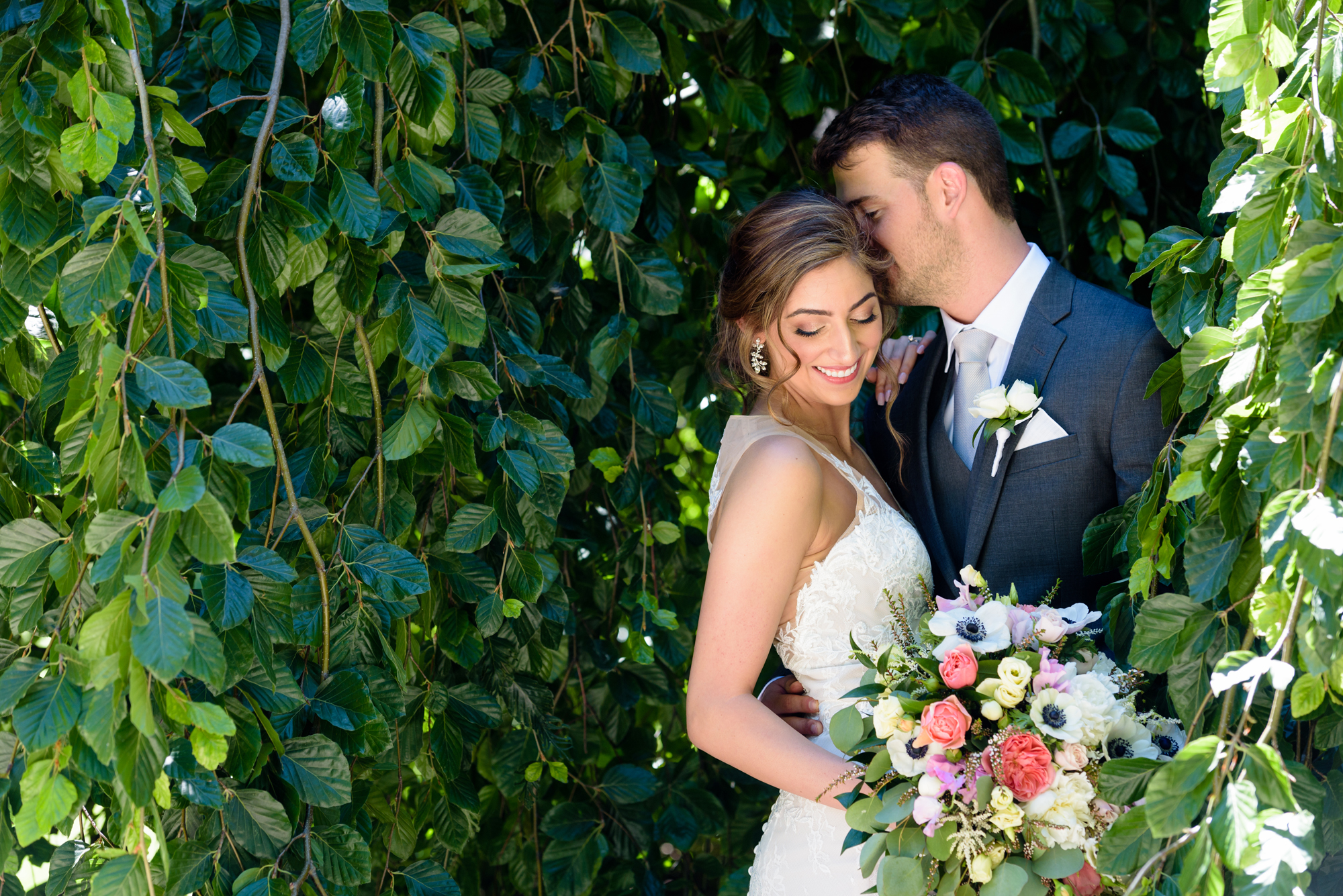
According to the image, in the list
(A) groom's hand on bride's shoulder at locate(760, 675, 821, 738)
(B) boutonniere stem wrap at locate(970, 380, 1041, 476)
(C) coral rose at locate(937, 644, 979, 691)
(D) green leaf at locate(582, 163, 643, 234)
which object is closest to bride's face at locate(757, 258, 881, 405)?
(B) boutonniere stem wrap at locate(970, 380, 1041, 476)

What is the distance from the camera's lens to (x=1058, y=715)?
125 centimetres

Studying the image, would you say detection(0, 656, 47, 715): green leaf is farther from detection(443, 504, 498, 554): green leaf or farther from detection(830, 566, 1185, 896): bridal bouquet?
detection(830, 566, 1185, 896): bridal bouquet

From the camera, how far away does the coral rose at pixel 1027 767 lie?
1.21 m

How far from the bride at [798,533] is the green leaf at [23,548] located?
874 millimetres

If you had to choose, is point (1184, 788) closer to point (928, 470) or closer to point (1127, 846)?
point (1127, 846)

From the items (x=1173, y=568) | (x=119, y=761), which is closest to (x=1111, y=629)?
(x=1173, y=568)

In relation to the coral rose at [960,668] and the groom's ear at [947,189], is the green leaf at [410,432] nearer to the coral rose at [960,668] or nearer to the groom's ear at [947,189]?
the coral rose at [960,668]

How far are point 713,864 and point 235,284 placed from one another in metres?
1.66

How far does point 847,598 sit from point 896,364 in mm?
571

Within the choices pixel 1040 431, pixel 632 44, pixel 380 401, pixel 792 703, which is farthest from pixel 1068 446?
pixel 380 401

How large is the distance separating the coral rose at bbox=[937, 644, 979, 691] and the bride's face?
1.98 feet

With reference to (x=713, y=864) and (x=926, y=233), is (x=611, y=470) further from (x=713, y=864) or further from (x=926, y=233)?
(x=713, y=864)

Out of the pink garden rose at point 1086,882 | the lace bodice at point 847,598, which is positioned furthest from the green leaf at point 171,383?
the pink garden rose at point 1086,882

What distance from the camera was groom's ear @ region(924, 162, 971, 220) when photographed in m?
1.91
